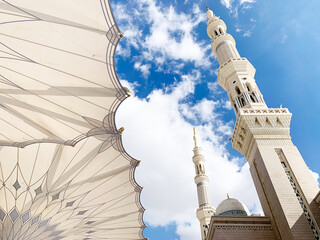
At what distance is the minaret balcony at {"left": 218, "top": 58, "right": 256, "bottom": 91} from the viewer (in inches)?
651

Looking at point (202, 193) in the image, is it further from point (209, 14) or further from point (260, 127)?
point (209, 14)

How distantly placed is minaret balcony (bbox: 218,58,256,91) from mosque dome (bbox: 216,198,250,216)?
24.1ft

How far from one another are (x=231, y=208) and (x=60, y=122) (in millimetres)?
10649

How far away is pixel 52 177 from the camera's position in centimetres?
1110

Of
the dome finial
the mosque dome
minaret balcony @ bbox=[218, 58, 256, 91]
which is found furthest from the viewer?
the dome finial

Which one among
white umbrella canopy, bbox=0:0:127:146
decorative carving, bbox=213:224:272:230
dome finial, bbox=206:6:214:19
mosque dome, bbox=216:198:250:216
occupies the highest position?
dome finial, bbox=206:6:214:19

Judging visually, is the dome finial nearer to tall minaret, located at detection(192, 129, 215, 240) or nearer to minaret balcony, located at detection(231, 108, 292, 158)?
minaret balcony, located at detection(231, 108, 292, 158)

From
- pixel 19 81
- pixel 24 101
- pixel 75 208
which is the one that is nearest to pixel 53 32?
pixel 19 81

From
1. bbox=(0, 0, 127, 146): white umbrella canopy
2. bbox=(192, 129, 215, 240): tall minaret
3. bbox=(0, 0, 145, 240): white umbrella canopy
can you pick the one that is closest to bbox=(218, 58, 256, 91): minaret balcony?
bbox=(0, 0, 145, 240): white umbrella canopy

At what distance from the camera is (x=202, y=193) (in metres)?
24.9

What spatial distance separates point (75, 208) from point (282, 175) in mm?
9307

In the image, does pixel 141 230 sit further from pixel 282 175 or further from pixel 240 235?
pixel 282 175

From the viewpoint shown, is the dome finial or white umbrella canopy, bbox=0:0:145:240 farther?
the dome finial

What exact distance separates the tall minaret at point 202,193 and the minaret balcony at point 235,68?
11.8 m
